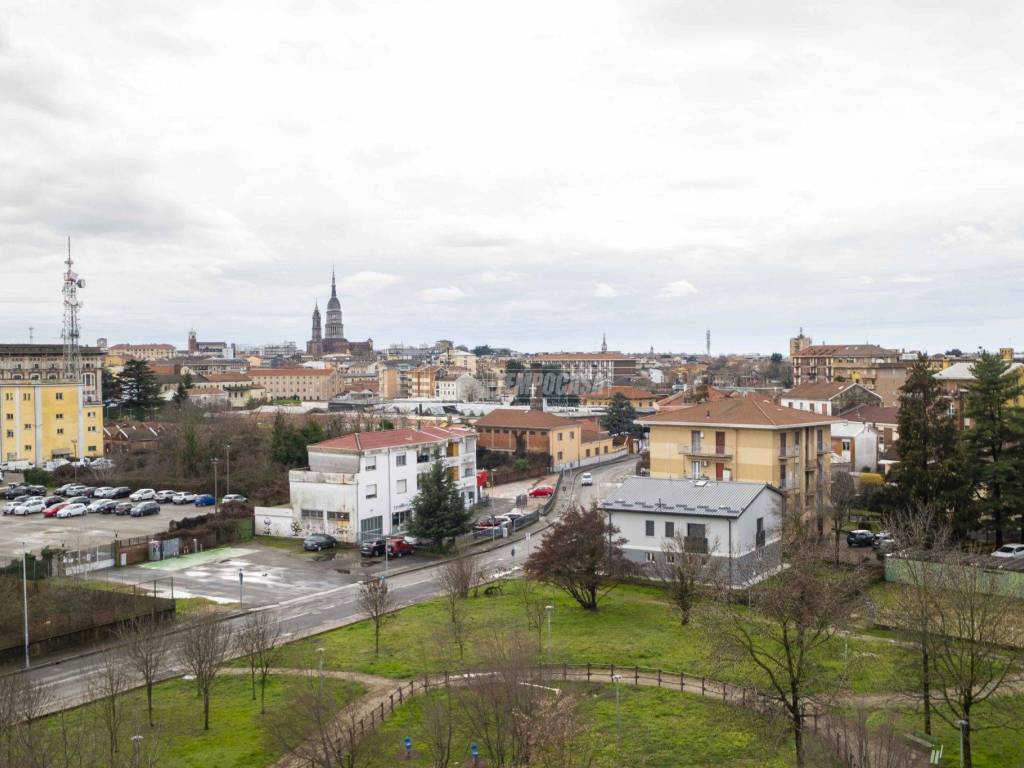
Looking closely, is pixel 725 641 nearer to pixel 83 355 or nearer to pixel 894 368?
pixel 894 368

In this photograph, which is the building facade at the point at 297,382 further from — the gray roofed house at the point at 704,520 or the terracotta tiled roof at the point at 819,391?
the gray roofed house at the point at 704,520

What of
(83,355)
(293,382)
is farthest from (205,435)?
(293,382)

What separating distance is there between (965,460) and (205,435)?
50981 mm

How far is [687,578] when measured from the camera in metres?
28.2

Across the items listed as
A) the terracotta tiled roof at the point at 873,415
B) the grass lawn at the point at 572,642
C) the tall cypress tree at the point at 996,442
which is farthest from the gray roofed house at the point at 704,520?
the terracotta tiled roof at the point at 873,415

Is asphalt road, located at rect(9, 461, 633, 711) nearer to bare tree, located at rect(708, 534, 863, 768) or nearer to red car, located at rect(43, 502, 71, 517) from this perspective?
bare tree, located at rect(708, 534, 863, 768)

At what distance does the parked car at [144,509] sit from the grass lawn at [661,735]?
34.3 m

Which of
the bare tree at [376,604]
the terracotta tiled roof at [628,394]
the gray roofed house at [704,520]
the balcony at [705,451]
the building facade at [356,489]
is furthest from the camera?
the terracotta tiled roof at [628,394]

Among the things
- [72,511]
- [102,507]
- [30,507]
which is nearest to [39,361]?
[30,507]

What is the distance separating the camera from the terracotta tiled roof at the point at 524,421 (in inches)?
2864

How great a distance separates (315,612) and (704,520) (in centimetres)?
1589

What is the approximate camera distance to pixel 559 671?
23.7 metres

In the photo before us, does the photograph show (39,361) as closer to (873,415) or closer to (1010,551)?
(873,415)

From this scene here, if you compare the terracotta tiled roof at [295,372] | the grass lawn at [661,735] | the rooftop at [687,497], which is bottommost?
the grass lawn at [661,735]
